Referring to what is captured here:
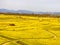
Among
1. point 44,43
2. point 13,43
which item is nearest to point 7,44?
point 13,43

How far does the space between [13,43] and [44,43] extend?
5.52m

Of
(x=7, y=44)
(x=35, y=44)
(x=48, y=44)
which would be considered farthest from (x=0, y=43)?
(x=48, y=44)

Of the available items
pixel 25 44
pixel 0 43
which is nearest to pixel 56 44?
pixel 25 44

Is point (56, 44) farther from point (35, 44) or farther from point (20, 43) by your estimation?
point (20, 43)


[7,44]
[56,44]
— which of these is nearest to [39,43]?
[56,44]

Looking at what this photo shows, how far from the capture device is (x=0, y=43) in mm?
34344

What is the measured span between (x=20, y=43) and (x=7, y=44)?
245 cm

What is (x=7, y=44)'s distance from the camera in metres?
34.0

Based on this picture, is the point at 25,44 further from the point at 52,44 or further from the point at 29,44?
the point at 52,44

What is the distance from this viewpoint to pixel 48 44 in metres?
33.6

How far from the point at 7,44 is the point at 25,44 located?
312 centimetres

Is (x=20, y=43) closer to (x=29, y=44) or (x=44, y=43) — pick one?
(x=29, y=44)

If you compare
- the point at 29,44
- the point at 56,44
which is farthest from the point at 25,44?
the point at 56,44

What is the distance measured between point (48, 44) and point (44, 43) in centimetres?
161
